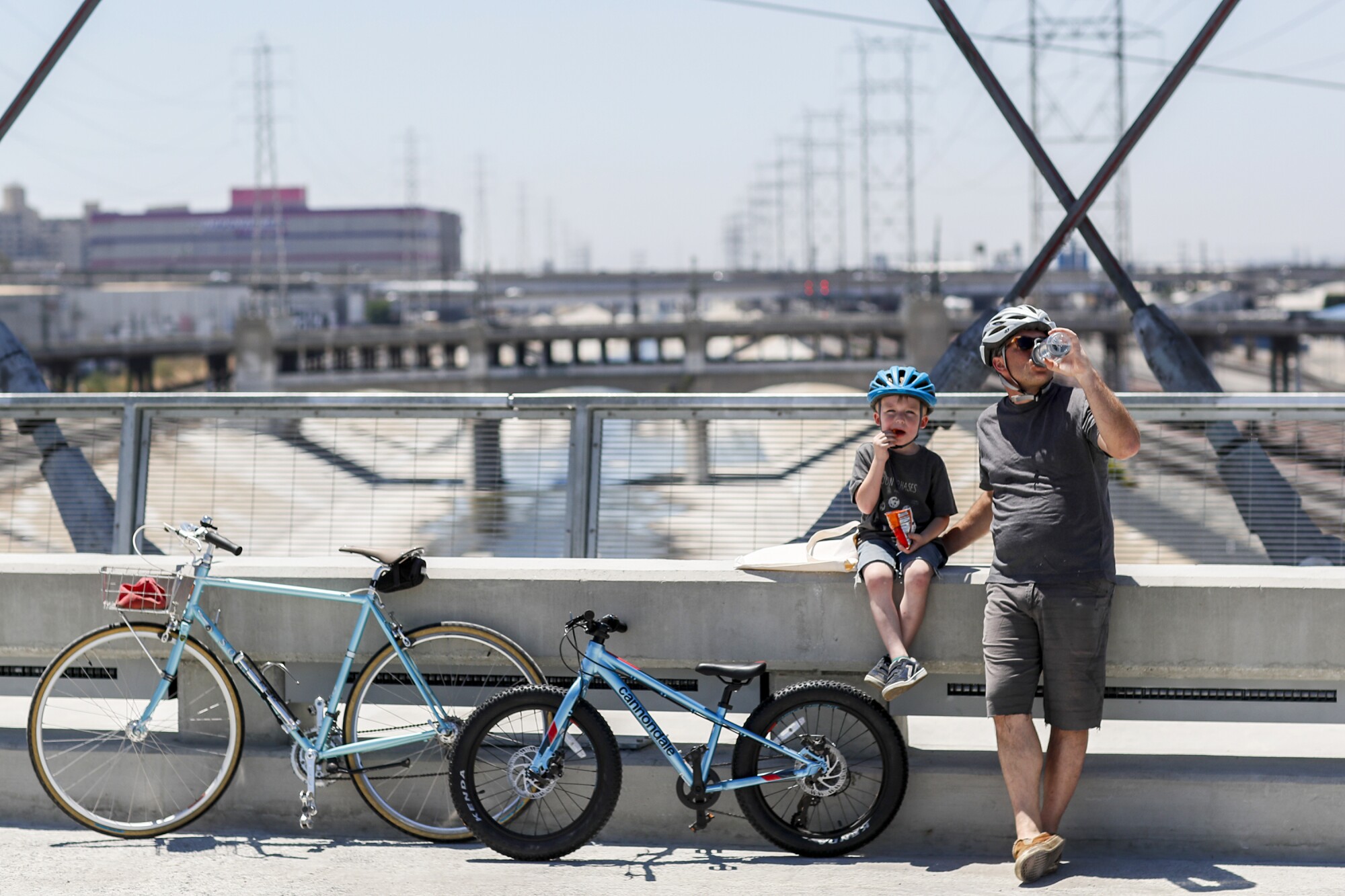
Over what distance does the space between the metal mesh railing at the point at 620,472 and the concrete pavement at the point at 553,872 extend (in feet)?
8.38

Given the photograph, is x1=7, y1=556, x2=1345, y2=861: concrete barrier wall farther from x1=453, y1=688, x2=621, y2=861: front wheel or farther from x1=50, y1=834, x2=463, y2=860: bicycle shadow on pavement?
x1=453, y1=688, x2=621, y2=861: front wheel

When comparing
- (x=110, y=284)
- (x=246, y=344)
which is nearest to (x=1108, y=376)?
(x=246, y=344)

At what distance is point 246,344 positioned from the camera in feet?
295

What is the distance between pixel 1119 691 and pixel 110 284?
15913 cm

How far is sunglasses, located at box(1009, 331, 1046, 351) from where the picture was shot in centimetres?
511

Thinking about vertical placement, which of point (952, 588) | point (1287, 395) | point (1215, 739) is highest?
point (1287, 395)

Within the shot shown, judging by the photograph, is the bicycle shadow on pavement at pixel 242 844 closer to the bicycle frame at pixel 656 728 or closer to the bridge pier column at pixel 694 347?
the bicycle frame at pixel 656 728

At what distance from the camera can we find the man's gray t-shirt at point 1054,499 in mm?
5016

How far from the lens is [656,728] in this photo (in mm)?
5301

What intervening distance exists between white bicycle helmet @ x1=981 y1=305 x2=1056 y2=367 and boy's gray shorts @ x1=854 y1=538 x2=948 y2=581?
0.74 metres

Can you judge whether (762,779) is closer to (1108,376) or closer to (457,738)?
(457,738)

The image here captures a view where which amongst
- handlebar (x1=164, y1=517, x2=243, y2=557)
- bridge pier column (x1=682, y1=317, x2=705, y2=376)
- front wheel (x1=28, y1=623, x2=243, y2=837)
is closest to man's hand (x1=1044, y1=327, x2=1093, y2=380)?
handlebar (x1=164, y1=517, x2=243, y2=557)

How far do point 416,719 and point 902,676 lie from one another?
1.88 meters

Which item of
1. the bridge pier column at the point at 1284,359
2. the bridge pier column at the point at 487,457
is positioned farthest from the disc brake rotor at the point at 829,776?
the bridge pier column at the point at 1284,359
